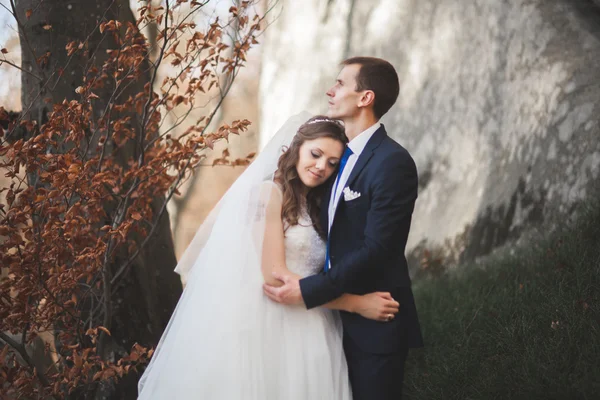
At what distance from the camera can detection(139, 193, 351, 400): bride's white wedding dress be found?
8.59 feet

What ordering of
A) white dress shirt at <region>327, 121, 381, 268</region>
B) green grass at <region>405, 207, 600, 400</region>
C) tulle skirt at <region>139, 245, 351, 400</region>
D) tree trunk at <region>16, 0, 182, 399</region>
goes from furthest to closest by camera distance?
1. tree trunk at <region>16, 0, 182, 399</region>
2. green grass at <region>405, 207, 600, 400</region>
3. white dress shirt at <region>327, 121, 381, 268</region>
4. tulle skirt at <region>139, 245, 351, 400</region>

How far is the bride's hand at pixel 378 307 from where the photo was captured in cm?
269

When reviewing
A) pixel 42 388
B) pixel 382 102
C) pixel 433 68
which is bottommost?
pixel 42 388

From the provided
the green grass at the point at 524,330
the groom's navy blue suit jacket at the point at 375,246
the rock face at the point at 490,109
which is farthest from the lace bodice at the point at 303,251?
the rock face at the point at 490,109

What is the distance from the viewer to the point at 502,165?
527 cm

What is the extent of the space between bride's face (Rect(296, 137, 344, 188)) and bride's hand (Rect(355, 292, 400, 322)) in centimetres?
59

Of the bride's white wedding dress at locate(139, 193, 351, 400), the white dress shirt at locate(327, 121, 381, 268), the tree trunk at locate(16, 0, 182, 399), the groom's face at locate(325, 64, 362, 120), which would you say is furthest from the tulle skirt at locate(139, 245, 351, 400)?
the tree trunk at locate(16, 0, 182, 399)

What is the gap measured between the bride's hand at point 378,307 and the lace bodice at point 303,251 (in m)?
0.29

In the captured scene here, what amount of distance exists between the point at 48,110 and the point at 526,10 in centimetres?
391

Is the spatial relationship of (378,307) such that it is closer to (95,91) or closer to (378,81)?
(378,81)

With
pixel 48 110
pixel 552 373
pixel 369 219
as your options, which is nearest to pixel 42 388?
pixel 48 110

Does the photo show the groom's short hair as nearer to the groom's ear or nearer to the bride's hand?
the groom's ear

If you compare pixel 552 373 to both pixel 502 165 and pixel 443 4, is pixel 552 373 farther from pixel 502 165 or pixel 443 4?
pixel 443 4

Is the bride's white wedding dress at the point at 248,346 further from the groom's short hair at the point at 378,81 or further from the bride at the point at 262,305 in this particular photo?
the groom's short hair at the point at 378,81
